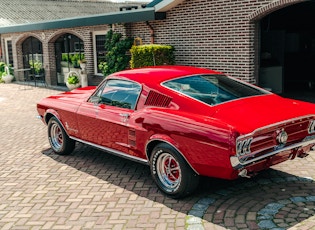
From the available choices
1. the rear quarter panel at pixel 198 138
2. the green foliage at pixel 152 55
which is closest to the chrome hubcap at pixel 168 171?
the rear quarter panel at pixel 198 138

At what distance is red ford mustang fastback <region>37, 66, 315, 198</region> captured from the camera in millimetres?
4250

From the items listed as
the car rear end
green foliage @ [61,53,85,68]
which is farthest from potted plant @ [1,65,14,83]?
the car rear end

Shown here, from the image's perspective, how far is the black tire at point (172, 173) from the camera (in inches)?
182

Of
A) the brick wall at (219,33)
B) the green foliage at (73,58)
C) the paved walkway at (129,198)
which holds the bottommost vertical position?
the paved walkway at (129,198)

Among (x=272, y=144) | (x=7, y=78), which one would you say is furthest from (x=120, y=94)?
(x=7, y=78)

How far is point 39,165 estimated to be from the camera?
6555 millimetres

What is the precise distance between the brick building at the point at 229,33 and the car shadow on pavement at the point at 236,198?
5.60 metres

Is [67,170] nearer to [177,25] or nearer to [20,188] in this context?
[20,188]

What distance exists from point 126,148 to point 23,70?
16798 millimetres

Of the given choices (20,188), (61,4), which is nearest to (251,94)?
(20,188)

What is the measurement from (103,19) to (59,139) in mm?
8120

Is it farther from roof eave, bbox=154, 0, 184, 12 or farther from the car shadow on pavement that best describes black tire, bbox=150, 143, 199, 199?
roof eave, bbox=154, 0, 184, 12

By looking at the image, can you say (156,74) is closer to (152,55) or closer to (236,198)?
(236,198)

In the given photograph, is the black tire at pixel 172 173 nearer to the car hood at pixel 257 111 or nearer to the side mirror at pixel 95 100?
the car hood at pixel 257 111
